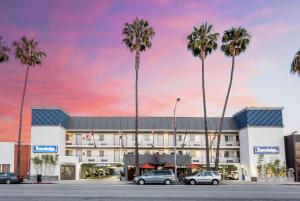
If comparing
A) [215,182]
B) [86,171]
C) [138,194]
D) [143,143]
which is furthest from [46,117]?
[138,194]

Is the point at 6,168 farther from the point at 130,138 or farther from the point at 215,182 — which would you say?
the point at 215,182

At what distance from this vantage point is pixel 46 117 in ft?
228

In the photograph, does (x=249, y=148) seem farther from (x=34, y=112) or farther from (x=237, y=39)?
(x=34, y=112)

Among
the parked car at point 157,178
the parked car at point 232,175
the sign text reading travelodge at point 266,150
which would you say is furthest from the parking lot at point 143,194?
the parked car at point 232,175

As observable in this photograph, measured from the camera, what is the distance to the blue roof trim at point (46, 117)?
6938cm

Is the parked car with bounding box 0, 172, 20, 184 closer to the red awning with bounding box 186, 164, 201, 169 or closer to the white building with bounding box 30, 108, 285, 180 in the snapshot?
the white building with bounding box 30, 108, 285, 180

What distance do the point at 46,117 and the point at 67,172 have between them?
8732 millimetres

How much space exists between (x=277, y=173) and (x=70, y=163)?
97.4 ft

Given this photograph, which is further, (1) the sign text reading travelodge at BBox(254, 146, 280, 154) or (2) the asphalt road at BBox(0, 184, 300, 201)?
(1) the sign text reading travelodge at BBox(254, 146, 280, 154)

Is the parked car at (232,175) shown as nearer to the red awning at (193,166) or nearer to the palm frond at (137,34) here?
the red awning at (193,166)

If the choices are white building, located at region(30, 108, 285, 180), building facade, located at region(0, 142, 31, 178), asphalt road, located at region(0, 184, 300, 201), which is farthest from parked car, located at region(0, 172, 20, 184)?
asphalt road, located at region(0, 184, 300, 201)

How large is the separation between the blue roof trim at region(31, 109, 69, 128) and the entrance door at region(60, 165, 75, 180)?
6.57m

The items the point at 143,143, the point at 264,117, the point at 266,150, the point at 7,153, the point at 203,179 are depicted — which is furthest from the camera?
the point at 143,143

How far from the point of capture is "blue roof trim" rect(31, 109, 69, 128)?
228 ft
